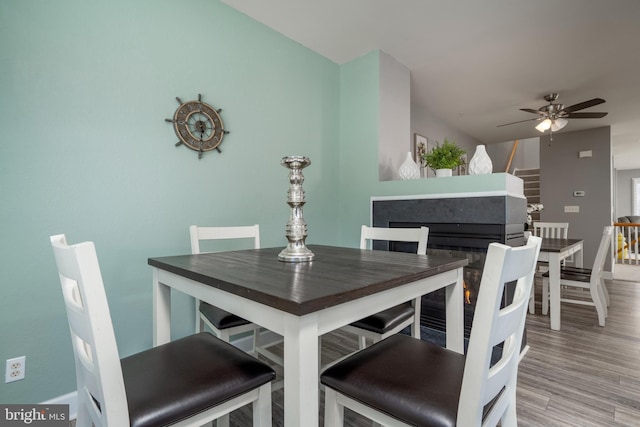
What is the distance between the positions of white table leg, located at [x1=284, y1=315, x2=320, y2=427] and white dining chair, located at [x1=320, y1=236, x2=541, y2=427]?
20 cm

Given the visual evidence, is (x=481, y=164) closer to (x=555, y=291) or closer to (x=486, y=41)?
(x=486, y=41)

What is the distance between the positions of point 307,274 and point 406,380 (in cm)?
42

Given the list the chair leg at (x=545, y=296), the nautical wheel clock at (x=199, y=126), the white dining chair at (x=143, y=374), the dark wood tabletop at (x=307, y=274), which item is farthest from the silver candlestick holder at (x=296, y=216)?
the chair leg at (x=545, y=296)

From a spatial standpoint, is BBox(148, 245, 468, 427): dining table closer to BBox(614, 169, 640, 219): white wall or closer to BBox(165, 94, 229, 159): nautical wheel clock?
BBox(165, 94, 229, 159): nautical wheel clock

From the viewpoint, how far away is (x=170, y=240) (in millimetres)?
Answer: 1962

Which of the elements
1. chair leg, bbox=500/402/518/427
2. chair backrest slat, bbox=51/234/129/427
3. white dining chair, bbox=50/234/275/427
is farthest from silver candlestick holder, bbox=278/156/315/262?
chair leg, bbox=500/402/518/427

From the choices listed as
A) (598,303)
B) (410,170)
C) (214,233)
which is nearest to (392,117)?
(410,170)

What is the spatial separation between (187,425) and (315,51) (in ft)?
9.56

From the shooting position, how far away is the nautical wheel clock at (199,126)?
6.55ft

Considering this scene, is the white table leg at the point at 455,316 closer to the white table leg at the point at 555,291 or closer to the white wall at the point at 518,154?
the white table leg at the point at 555,291

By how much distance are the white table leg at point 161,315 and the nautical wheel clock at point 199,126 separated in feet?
3.38

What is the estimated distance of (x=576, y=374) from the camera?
1967mm

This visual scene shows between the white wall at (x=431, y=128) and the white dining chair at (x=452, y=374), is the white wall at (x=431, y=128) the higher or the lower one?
the higher one

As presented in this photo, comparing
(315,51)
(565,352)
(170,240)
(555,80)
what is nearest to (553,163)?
(555,80)
